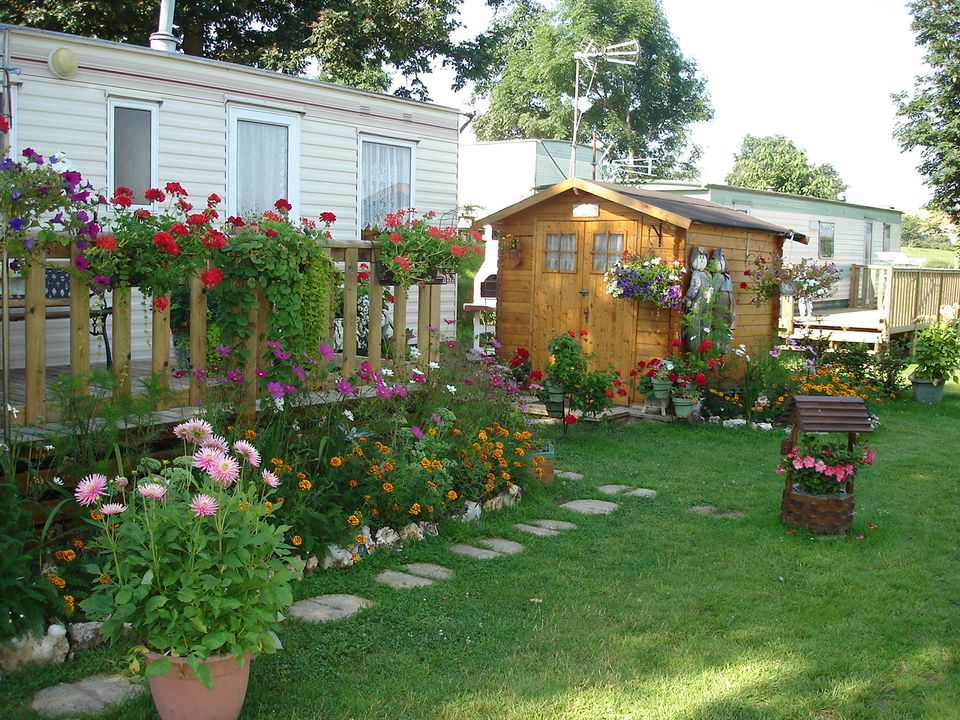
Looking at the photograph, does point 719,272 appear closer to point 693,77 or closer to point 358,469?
point 358,469

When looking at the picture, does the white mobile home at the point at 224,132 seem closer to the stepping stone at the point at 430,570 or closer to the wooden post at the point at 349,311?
the wooden post at the point at 349,311

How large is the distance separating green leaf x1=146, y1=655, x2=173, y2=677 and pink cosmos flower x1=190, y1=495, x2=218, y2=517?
0.45 metres

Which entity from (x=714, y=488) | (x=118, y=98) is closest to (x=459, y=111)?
(x=118, y=98)

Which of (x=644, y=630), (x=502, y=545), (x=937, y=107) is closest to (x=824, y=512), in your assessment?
(x=502, y=545)

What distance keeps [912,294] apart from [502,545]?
11.3 m

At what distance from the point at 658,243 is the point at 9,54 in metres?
6.14

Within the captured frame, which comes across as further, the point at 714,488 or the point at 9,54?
the point at 9,54

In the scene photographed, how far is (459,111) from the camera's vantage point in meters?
11.6

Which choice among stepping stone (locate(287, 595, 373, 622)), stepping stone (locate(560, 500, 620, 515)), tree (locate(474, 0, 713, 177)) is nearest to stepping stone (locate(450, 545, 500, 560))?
stepping stone (locate(287, 595, 373, 622))

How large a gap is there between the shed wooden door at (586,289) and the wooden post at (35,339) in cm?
659

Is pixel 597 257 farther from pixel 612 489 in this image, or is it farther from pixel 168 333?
pixel 168 333

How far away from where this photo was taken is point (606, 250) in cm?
1015

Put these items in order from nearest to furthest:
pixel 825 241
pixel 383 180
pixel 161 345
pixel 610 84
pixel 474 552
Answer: pixel 161 345 → pixel 474 552 → pixel 383 180 → pixel 825 241 → pixel 610 84

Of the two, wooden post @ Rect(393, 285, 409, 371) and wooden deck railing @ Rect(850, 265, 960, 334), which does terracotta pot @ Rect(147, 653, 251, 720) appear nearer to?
wooden post @ Rect(393, 285, 409, 371)
